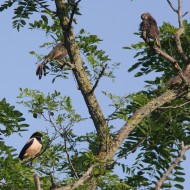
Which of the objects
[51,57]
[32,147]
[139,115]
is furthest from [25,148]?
[139,115]

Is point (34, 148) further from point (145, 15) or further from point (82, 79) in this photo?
point (145, 15)

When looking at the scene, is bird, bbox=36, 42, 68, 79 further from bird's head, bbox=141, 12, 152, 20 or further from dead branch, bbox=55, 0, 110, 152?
bird's head, bbox=141, 12, 152, 20

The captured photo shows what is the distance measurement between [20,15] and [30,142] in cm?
372

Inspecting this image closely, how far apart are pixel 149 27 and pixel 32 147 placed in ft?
12.9

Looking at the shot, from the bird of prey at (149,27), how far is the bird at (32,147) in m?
3.37

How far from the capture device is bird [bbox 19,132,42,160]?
12414 mm

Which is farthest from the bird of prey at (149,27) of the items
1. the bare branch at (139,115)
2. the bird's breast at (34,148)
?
the bird's breast at (34,148)

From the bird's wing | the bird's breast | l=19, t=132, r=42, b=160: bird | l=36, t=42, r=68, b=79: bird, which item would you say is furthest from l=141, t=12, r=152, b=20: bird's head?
the bird's wing

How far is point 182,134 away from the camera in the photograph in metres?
10.6

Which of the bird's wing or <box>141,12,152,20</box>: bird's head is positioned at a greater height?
<box>141,12,152,20</box>: bird's head

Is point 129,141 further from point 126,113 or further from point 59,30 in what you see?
point 59,30

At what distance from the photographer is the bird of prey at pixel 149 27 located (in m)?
9.89

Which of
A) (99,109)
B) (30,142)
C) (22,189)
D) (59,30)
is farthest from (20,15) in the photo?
(30,142)

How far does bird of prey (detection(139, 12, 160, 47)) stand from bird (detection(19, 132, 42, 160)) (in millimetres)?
3372
